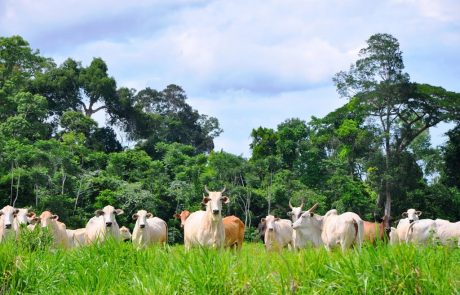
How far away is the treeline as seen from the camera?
1367 inches

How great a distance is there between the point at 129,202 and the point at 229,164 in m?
7.47

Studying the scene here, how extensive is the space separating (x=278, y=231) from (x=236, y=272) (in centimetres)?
1158

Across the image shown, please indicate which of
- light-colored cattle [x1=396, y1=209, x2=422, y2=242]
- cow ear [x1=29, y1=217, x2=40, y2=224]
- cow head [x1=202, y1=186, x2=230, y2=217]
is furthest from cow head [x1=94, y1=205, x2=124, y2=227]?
light-colored cattle [x1=396, y1=209, x2=422, y2=242]

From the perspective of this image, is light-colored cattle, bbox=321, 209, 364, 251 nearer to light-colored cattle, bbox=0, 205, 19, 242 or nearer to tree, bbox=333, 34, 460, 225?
light-colored cattle, bbox=0, 205, 19, 242

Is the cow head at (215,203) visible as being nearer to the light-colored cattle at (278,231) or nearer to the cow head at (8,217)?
the light-colored cattle at (278,231)

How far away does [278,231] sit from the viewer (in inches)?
706

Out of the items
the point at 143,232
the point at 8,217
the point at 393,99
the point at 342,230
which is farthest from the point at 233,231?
the point at 393,99

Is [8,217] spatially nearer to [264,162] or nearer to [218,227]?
[218,227]

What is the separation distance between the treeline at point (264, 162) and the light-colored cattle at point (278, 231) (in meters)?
16.7

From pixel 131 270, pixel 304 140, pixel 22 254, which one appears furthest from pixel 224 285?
pixel 304 140

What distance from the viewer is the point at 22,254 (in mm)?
8297

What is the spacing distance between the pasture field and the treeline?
25063mm

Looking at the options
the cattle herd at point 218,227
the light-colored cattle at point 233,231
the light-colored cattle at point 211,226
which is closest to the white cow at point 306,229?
the cattle herd at point 218,227

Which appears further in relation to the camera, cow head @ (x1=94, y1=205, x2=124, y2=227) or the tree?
the tree
